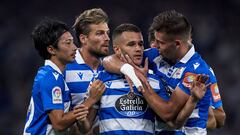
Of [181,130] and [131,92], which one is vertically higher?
[131,92]

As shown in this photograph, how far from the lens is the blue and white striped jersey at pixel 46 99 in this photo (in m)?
4.56

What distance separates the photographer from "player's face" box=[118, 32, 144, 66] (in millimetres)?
4664

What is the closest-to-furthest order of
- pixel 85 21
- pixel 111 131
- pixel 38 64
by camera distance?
pixel 111 131 → pixel 85 21 → pixel 38 64

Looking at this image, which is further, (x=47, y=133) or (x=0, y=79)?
(x=0, y=79)

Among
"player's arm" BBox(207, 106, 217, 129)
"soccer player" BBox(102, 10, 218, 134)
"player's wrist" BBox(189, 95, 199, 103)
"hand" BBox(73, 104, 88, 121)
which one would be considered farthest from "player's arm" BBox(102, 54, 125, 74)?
"player's arm" BBox(207, 106, 217, 129)

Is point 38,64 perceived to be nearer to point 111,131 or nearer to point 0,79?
point 0,79

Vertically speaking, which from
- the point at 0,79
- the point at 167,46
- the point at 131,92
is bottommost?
the point at 0,79

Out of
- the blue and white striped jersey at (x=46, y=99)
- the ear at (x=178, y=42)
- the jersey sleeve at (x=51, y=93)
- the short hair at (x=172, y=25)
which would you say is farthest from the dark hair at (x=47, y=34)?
the ear at (x=178, y=42)

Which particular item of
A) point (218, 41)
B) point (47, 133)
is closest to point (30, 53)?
point (218, 41)

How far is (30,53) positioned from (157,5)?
6.73 feet

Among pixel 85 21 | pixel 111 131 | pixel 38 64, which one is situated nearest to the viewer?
pixel 111 131

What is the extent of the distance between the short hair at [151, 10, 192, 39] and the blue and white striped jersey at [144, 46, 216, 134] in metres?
0.15

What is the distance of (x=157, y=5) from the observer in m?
10.0

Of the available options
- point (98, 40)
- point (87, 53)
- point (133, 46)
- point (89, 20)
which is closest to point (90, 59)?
point (87, 53)
